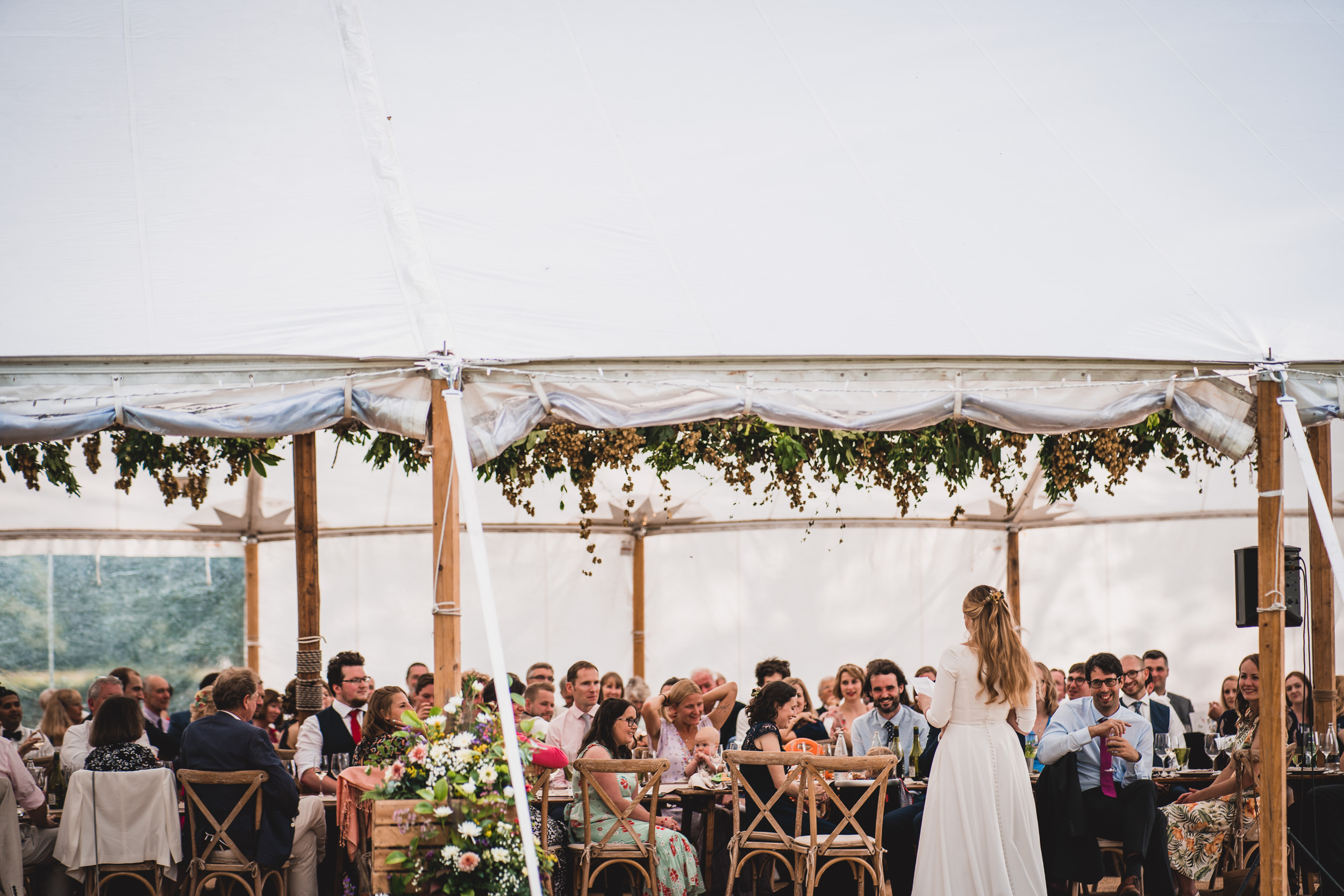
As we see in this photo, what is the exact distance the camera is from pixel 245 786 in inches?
229

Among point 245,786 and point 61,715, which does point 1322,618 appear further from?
point 61,715

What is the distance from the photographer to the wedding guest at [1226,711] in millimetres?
7703

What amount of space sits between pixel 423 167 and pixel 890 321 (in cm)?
219

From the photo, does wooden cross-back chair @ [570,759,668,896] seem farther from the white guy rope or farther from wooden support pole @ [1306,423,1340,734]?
wooden support pole @ [1306,423,1340,734]

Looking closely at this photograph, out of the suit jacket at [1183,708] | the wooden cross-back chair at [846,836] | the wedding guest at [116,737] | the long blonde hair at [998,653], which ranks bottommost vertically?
the suit jacket at [1183,708]

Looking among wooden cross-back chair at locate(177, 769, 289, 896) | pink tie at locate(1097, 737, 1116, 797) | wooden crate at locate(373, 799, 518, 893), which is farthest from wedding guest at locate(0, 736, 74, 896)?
pink tie at locate(1097, 737, 1116, 797)

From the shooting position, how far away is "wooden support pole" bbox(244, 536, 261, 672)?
446 inches

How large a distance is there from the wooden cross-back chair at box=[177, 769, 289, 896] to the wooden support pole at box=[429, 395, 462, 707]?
4.58ft

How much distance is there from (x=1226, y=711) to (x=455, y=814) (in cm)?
563

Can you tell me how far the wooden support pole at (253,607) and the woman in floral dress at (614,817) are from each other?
631cm

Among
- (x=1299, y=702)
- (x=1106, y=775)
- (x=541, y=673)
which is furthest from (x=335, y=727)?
(x=1299, y=702)

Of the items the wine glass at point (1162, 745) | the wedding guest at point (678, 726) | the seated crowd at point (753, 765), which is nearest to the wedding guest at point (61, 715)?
the seated crowd at point (753, 765)

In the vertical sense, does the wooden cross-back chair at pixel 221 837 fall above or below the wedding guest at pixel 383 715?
below

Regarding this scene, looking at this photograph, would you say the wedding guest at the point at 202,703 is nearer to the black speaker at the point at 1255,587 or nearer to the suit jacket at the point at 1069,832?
the suit jacket at the point at 1069,832
